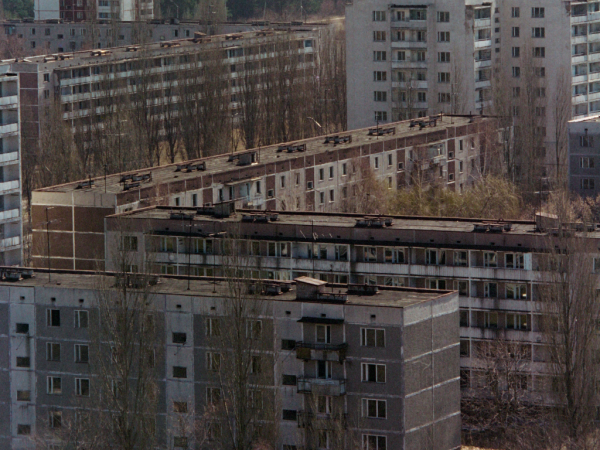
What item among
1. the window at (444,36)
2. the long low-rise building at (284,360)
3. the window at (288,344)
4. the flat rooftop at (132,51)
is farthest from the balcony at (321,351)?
the flat rooftop at (132,51)

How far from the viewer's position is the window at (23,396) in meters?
33.3

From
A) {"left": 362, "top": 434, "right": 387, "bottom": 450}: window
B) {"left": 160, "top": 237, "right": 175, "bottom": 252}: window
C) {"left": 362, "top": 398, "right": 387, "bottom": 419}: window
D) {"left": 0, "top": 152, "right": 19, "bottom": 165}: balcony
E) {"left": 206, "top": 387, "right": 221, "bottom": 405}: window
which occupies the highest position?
{"left": 0, "top": 152, "right": 19, "bottom": 165}: balcony

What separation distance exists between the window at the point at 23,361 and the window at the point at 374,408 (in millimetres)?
7680

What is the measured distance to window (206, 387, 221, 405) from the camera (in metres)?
31.6

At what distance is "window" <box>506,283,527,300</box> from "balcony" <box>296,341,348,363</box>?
865 cm

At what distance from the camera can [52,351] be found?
109ft

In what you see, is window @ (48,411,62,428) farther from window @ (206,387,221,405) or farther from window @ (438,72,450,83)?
window @ (438,72,450,83)

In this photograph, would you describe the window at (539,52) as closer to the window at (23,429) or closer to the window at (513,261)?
the window at (513,261)

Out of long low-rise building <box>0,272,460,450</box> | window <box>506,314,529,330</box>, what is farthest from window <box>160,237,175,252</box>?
window <box>506,314,529,330</box>

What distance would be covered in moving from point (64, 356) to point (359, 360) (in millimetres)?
6696

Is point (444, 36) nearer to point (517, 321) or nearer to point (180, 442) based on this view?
point (517, 321)

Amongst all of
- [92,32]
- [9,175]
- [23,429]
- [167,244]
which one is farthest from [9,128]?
[92,32]

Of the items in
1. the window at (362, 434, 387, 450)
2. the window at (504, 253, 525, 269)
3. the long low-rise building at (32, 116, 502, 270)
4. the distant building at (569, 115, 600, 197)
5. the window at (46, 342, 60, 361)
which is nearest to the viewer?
the window at (362, 434, 387, 450)

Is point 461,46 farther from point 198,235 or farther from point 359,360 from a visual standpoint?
point 359,360
